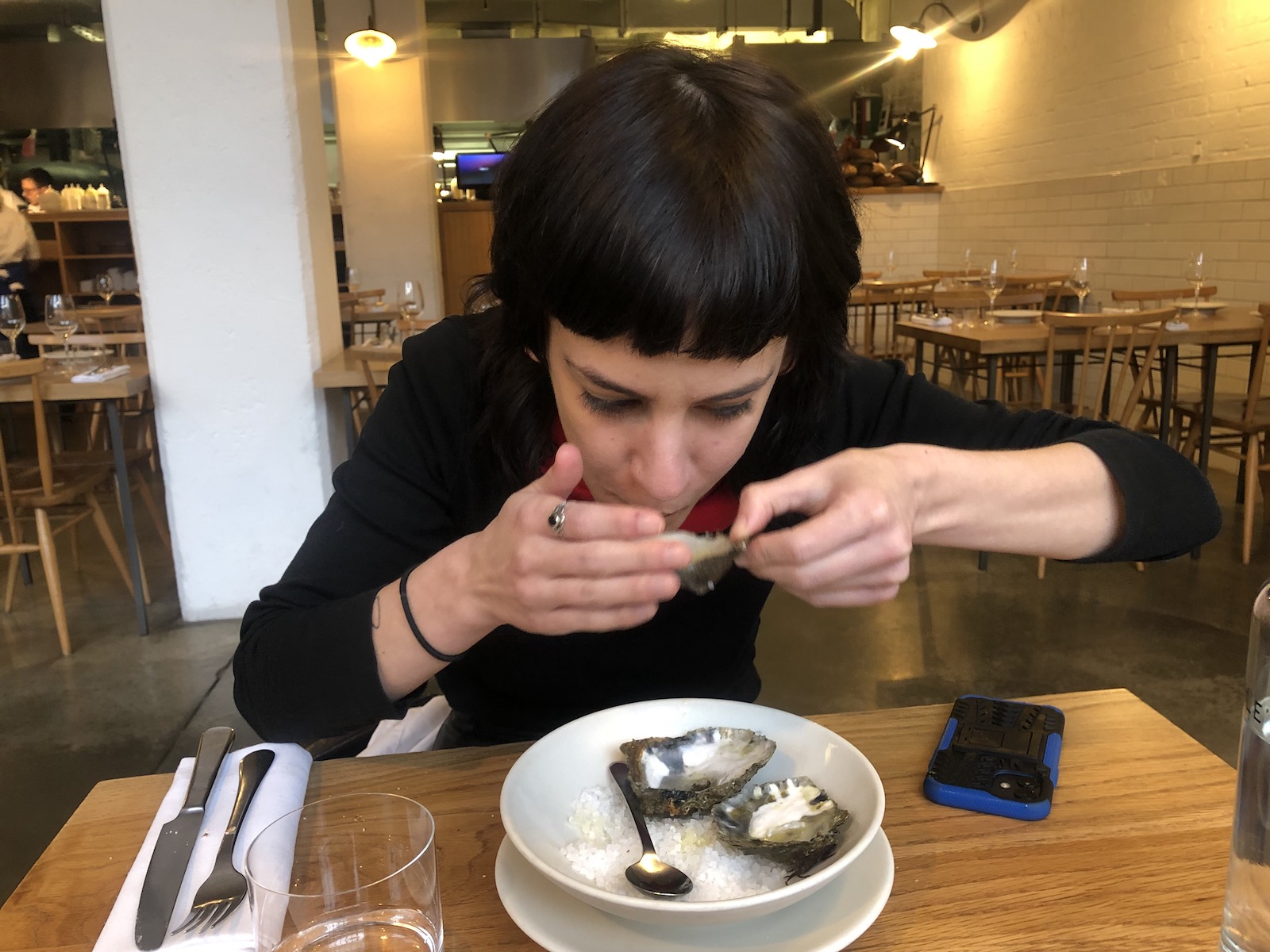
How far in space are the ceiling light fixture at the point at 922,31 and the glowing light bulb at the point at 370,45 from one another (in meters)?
4.09

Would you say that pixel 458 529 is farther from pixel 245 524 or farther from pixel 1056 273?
pixel 1056 273

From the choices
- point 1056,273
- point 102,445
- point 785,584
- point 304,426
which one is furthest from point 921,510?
point 1056,273

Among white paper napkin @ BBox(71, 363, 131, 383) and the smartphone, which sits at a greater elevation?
white paper napkin @ BBox(71, 363, 131, 383)

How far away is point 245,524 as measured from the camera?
3066 millimetres

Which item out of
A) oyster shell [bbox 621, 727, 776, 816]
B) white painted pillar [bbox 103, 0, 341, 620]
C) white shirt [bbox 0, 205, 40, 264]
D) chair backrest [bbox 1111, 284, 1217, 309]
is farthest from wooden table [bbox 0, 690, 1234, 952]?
white shirt [bbox 0, 205, 40, 264]

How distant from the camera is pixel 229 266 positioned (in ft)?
9.43

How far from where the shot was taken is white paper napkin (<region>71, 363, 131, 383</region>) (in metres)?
2.88

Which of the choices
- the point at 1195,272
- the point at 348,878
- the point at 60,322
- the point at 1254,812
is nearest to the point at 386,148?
the point at 60,322

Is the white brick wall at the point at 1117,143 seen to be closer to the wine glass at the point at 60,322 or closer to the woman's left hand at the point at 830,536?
the woman's left hand at the point at 830,536

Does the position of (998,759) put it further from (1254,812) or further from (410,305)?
(410,305)

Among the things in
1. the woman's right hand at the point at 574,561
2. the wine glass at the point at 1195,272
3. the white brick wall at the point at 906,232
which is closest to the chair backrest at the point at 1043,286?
the wine glass at the point at 1195,272

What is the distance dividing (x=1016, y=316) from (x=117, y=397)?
3.63 metres

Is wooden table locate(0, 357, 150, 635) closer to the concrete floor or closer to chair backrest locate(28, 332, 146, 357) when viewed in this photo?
the concrete floor

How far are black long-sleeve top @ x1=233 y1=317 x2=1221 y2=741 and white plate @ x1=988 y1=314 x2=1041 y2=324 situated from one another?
3.20 meters
